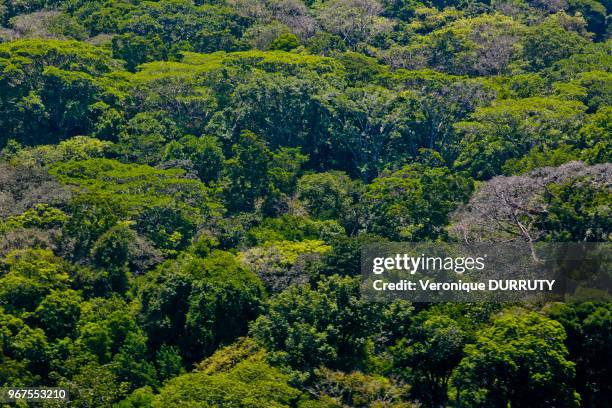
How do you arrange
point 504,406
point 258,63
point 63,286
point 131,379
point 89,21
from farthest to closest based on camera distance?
point 89,21 → point 258,63 → point 63,286 → point 131,379 → point 504,406

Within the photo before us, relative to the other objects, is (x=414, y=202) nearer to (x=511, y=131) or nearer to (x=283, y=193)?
(x=283, y=193)

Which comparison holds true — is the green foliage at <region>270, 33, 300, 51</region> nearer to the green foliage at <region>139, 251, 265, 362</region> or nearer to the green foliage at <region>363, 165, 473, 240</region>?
the green foliage at <region>363, 165, 473, 240</region>

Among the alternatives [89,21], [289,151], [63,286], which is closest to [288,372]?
[63,286]

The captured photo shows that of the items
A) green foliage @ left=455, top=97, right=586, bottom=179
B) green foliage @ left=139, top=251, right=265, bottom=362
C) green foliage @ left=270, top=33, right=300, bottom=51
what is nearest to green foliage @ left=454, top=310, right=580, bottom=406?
green foliage @ left=139, top=251, right=265, bottom=362

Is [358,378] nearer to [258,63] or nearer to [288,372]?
[288,372]

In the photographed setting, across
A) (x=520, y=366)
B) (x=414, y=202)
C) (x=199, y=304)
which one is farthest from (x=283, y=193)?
(x=520, y=366)

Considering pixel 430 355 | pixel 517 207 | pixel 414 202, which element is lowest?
pixel 430 355

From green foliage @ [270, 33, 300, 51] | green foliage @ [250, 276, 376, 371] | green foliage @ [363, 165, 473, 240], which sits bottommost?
green foliage @ [250, 276, 376, 371]

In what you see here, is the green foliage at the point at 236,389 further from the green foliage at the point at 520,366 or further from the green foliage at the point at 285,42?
the green foliage at the point at 285,42
